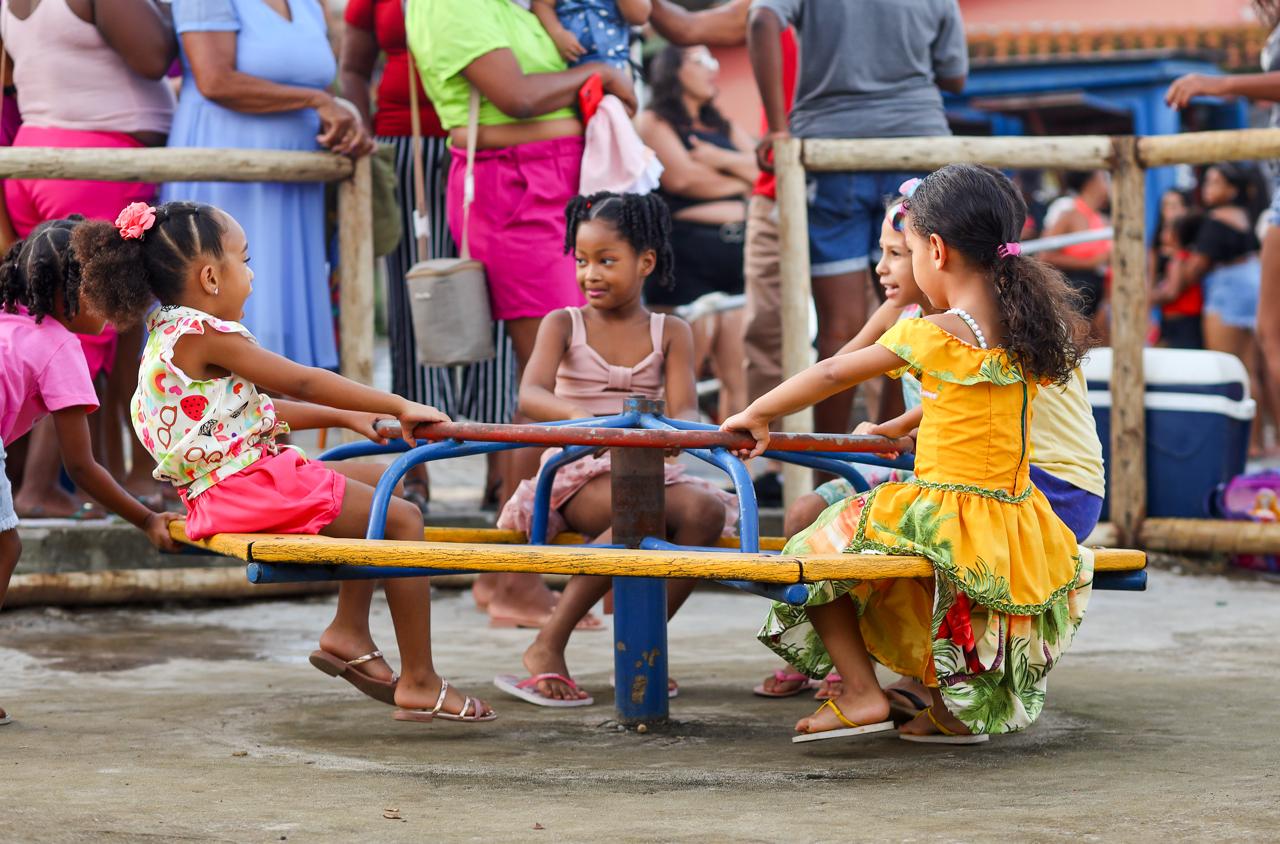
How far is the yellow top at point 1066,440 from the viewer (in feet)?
15.0

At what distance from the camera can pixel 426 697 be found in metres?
4.52

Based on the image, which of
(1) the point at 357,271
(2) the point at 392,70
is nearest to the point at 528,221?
(1) the point at 357,271

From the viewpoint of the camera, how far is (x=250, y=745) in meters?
4.29

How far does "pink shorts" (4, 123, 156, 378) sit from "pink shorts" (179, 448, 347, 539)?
2185 mm

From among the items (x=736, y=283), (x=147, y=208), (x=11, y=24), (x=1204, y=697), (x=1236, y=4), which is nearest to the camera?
(x=147, y=208)

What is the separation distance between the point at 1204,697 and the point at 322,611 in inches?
118

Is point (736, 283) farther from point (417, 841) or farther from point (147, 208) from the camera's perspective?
point (417, 841)

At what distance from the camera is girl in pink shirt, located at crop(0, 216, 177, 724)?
4.59m

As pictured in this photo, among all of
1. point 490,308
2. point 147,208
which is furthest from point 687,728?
point 490,308

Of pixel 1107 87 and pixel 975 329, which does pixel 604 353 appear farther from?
pixel 1107 87

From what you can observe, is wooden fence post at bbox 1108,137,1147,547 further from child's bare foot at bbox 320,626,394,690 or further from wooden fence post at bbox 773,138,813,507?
child's bare foot at bbox 320,626,394,690

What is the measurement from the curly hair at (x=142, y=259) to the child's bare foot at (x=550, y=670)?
4.25ft

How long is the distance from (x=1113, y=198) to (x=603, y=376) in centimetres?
259

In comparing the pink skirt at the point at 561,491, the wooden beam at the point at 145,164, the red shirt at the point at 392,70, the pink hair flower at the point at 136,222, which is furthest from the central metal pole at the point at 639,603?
the red shirt at the point at 392,70
